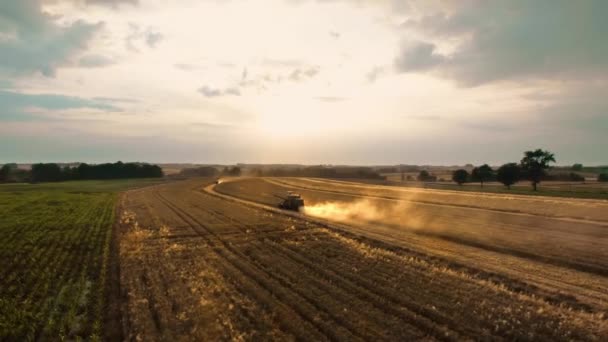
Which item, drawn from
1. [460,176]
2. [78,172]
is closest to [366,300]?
[460,176]

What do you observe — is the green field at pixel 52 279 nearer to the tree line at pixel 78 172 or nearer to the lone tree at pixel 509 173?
the lone tree at pixel 509 173

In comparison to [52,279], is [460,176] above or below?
above

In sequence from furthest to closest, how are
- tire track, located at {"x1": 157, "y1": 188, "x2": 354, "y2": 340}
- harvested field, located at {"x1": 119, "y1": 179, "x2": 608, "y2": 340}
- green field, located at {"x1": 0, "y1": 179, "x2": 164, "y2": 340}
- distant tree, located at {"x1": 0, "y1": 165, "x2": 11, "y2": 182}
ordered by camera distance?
distant tree, located at {"x1": 0, "y1": 165, "x2": 11, "y2": 182}, green field, located at {"x1": 0, "y1": 179, "x2": 164, "y2": 340}, harvested field, located at {"x1": 119, "y1": 179, "x2": 608, "y2": 340}, tire track, located at {"x1": 157, "y1": 188, "x2": 354, "y2": 340}

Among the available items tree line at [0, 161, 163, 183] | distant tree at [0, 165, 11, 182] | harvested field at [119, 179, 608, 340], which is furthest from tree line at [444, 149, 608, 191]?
distant tree at [0, 165, 11, 182]

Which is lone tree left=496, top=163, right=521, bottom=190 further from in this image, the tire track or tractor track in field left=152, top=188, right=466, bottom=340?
tractor track in field left=152, top=188, right=466, bottom=340

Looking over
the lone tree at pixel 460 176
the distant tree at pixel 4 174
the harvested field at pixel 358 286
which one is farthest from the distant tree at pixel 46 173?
the lone tree at pixel 460 176

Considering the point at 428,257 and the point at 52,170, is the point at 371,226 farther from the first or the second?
the point at 52,170

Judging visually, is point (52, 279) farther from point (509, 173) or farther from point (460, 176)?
point (460, 176)
